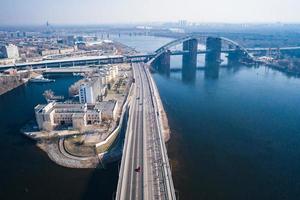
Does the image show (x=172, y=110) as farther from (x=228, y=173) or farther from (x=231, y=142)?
(x=228, y=173)

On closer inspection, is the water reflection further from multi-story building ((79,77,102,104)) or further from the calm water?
multi-story building ((79,77,102,104))

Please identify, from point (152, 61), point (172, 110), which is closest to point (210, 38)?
point (152, 61)

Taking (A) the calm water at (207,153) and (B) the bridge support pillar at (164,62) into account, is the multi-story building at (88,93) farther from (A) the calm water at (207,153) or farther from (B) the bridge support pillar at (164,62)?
(B) the bridge support pillar at (164,62)

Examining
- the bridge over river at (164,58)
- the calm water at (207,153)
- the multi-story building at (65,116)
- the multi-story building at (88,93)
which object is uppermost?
the bridge over river at (164,58)

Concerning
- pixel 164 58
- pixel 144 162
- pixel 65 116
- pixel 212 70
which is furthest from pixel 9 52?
pixel 144 162

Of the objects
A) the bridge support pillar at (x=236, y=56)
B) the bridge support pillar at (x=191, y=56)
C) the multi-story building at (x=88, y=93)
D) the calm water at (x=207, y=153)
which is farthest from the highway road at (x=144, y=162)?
the bridge support pillar at (x=236, y=56)

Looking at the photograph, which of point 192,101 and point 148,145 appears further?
point 192,101

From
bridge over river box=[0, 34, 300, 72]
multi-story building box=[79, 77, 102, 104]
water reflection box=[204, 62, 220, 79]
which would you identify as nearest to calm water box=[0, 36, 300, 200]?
multi-story building box=[79, 77, 102, 104]

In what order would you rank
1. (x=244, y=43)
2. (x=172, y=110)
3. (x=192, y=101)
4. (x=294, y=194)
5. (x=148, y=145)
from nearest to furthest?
1. (x=294, y=194)
2. (x=148, y=145)
3. (x=172, y=110)
4. (x=192, y=101)
5. (x=244, y=43)
